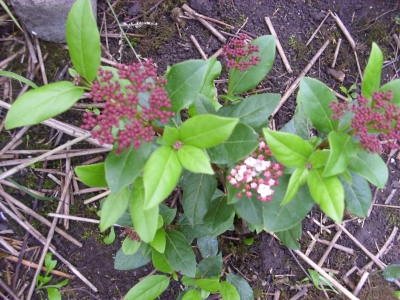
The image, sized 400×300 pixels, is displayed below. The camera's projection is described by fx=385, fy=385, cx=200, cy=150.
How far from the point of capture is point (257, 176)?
6.87 feet

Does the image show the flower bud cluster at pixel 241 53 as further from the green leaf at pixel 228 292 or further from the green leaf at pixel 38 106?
the green leaf at pixel 228 292

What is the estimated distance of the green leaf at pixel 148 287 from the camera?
2777 millimetres

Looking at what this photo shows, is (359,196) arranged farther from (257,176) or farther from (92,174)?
(92,174)

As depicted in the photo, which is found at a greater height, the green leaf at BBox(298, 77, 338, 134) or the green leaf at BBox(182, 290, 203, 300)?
the green leaf at BBox(298, 77, 338, 134)

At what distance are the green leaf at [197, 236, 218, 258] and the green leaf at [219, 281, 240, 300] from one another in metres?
0.28

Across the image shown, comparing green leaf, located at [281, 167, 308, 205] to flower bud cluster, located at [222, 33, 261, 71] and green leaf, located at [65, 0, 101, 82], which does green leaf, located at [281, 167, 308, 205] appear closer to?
flower bud cluster, located at [222, 33, 261, 71]

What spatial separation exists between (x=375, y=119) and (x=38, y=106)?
155cm

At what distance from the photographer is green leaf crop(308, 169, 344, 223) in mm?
1795

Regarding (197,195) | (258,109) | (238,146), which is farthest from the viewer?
(197,195)

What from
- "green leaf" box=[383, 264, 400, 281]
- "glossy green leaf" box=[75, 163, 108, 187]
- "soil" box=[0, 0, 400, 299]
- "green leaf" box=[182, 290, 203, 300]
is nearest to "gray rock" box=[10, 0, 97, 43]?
"soil" box=[0, 0, 400, 299]

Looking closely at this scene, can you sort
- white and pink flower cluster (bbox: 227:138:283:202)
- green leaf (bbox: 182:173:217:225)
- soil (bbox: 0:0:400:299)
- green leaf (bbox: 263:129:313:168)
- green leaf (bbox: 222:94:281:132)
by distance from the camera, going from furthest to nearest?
soil (bbox: 0:0:400:299) < green leaf (bbox: 182:173:217:225) < green leaf (bbox: 222:94:281:132) < white and pink flower cluster (bbox: 227:138:283:202) < green leaf (bbox: 263:129:313:168)

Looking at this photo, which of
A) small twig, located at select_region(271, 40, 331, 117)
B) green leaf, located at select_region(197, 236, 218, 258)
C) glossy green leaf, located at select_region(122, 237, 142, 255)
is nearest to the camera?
glossy green leaf, located at select_region(122, 237, 142, 255)

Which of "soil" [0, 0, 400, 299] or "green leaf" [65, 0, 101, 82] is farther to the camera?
"soil" [0, 0, 400, 299]

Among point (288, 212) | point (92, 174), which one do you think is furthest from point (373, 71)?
point (92, 174)
